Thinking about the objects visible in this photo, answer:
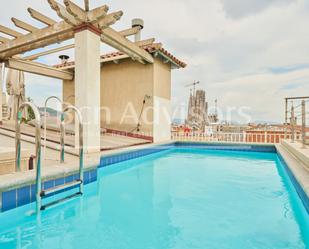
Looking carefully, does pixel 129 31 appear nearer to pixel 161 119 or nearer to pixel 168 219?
pixel 161 119

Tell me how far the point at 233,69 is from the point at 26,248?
14.8 m

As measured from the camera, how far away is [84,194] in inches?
129

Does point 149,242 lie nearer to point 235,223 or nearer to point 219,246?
point 219,246

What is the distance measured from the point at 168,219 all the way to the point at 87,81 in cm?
391

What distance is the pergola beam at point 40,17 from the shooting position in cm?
503

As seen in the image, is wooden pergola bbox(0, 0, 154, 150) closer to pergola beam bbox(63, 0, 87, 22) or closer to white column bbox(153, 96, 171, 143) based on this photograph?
pergola beam bbox(63, 0, 87, 22)

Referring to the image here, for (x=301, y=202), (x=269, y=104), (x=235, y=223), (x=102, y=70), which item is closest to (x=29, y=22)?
(x=102, y=70)

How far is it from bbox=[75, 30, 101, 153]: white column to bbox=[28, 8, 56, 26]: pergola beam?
0.90 metres

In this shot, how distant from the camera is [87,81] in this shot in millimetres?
5070

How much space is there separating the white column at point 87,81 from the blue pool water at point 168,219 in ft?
5.26

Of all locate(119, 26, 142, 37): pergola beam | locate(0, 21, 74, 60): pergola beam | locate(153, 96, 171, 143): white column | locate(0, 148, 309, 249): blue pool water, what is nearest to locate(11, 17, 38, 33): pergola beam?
locate(0, 21, 74, 60): pergola beam

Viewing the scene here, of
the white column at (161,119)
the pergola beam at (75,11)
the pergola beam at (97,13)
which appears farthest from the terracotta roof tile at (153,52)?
the pergola beam at (75,11)

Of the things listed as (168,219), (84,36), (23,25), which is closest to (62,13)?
(84,36)

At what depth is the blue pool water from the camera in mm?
1961
